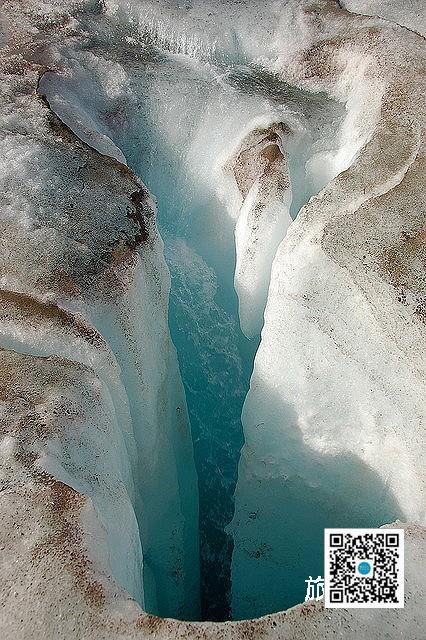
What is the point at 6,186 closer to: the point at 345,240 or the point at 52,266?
the point at 52,266

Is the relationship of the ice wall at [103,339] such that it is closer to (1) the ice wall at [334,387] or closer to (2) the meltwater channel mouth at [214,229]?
(2) the meltwater channel mouth at [214,229]

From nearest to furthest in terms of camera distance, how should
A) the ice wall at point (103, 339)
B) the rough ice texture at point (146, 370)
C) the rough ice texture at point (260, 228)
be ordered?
the rough ice texture at point (146, 370), the ice wall at point (103, 339), the rough ice texture at point (260, 228)

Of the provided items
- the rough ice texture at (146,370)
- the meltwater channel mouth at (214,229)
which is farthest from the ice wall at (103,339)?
the meltwater channel mouth at (214,229)

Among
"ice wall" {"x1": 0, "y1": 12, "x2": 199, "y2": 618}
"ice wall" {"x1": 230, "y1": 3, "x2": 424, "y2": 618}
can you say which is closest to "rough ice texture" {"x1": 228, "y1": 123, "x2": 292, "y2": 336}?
"ice wall" {"x1": 230, "y1": 3, "x2": 424, "y2": 618}

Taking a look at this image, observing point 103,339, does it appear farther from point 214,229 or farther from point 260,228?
point 214,229

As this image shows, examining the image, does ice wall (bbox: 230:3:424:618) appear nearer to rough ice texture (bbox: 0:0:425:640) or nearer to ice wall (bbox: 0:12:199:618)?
rough ice texture (bbox: 0:0:425:640)

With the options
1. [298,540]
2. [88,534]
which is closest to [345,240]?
[298,540]
